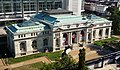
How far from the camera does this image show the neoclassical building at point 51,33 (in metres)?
92.8

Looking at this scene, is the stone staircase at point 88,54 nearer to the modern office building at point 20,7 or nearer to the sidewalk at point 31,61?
the sidewalk at point 31,61

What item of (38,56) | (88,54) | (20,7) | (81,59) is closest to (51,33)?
(38,56)

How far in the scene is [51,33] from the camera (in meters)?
99.4

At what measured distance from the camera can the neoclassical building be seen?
92.8m

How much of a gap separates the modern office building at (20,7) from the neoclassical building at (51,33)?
4240 cm

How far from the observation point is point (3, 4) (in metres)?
147

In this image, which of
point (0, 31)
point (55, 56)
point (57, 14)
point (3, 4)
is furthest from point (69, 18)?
point (3, 4)

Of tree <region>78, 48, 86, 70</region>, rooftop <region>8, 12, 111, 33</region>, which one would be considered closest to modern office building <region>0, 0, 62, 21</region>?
rooftop <region>8, 12, 111, 33</region>

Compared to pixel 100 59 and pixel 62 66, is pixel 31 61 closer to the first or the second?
pixel 62 66

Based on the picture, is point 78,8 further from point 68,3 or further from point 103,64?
point 103,64

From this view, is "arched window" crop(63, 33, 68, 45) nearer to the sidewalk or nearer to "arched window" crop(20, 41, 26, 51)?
the sidewalk

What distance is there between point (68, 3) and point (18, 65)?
92313 mm

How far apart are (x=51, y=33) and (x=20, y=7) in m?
64.6

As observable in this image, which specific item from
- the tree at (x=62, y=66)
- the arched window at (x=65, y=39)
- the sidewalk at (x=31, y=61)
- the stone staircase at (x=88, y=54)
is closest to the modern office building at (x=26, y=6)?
the arched window at (x=65, y=39)
